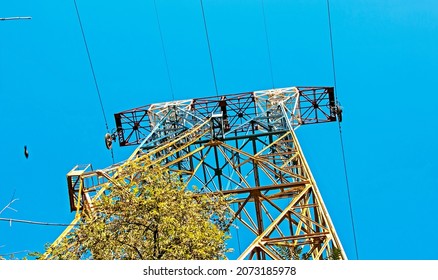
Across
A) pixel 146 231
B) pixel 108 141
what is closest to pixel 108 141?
pixel 108 141

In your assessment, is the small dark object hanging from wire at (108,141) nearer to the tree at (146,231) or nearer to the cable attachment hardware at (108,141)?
the cable attachment hardware at (108,141)

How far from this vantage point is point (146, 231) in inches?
491

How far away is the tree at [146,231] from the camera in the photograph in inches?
480

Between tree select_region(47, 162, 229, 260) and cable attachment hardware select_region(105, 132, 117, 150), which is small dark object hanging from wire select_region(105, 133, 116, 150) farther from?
tree select_region(47, 162, 229, 260)

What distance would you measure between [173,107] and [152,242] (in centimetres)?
2029

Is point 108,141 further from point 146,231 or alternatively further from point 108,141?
point 146,231

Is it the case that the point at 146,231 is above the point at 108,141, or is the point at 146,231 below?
above

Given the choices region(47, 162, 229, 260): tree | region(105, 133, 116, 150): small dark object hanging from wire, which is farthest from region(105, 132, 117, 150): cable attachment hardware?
region(47, 162, 229, 260): tree

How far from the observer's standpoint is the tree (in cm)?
1219

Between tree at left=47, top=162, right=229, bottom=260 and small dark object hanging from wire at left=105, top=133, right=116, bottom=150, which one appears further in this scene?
small dark object hanging from wire at left=105, top=133, right=116, bottom=150

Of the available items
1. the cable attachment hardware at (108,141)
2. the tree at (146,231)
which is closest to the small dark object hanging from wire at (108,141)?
the cable attachment hardware at (108,141)
